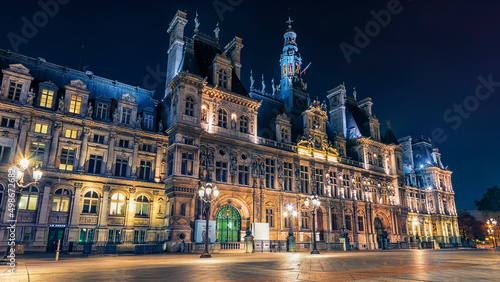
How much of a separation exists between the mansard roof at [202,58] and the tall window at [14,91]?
49.2ft

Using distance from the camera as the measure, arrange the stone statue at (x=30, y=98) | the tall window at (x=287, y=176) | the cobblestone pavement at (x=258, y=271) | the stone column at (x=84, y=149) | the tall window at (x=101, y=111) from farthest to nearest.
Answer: the tall window at (x=287, y=176) < the tall window at (x=101, y=111) < the stone column at (x=84, y=149) < the stone statue at (x=30, y=98) < the cobblestone pavement at (x=258, y=271)

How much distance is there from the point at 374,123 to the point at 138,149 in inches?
1576

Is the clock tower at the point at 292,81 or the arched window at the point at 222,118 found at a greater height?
the clock tower at the point at 292,81

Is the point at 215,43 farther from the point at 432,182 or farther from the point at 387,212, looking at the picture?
the point at 432,182

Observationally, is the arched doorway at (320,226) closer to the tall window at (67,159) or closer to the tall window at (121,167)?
the tall window at (121,167)

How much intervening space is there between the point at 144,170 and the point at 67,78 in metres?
12.6

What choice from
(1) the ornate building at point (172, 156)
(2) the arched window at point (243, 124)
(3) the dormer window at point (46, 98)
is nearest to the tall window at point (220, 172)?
(1) the ornate building at point (172, 156)

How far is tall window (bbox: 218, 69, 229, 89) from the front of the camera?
3656 cm

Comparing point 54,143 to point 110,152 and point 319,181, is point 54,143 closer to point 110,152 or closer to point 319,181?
point 110,152

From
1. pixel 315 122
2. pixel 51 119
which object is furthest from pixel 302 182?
pixel 51 119

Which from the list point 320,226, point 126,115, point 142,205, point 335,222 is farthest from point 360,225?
point 126,115

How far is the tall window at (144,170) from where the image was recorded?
33250 millimetres

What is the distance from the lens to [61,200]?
28.5 meters

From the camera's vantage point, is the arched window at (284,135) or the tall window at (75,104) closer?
the tall window at (75,104)
